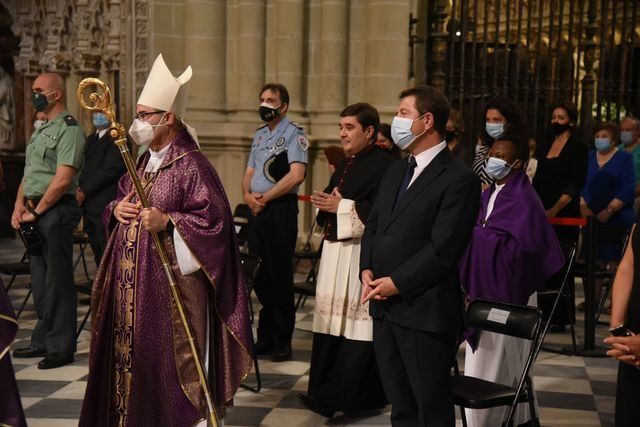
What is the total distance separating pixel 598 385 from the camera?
623 cm

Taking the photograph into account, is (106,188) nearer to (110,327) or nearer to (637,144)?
(110,327)

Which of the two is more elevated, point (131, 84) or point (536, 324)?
point (131, 84)

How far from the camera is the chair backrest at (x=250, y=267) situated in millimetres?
5715

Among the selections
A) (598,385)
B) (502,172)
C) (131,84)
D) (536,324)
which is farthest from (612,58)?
(536,324)

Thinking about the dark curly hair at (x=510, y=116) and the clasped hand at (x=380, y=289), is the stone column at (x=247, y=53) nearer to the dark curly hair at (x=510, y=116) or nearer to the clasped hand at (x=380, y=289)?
the dark curly hair at (x=510, y=116)

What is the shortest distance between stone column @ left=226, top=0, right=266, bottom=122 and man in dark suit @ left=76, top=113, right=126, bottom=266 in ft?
7.91

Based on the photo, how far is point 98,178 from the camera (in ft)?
24.6

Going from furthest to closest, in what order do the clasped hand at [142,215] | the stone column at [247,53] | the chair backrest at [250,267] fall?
the stone column at [247,53] < the chair backrest at [250,267] < the clasped hand at [142,215]

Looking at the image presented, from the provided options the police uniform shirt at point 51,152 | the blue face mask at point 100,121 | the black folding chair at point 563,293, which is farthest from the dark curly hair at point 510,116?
the blue face mask at point 100,121

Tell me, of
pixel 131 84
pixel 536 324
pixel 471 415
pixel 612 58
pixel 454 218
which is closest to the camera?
pixel 454 218

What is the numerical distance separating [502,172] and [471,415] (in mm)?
1243

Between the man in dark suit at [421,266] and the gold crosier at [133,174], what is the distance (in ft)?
2.69

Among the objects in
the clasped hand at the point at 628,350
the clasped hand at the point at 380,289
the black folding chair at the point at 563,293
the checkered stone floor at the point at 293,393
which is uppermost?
the clasped hand at the point at 380,289

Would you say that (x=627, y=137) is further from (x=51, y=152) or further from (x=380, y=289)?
(x=380, y=289)
